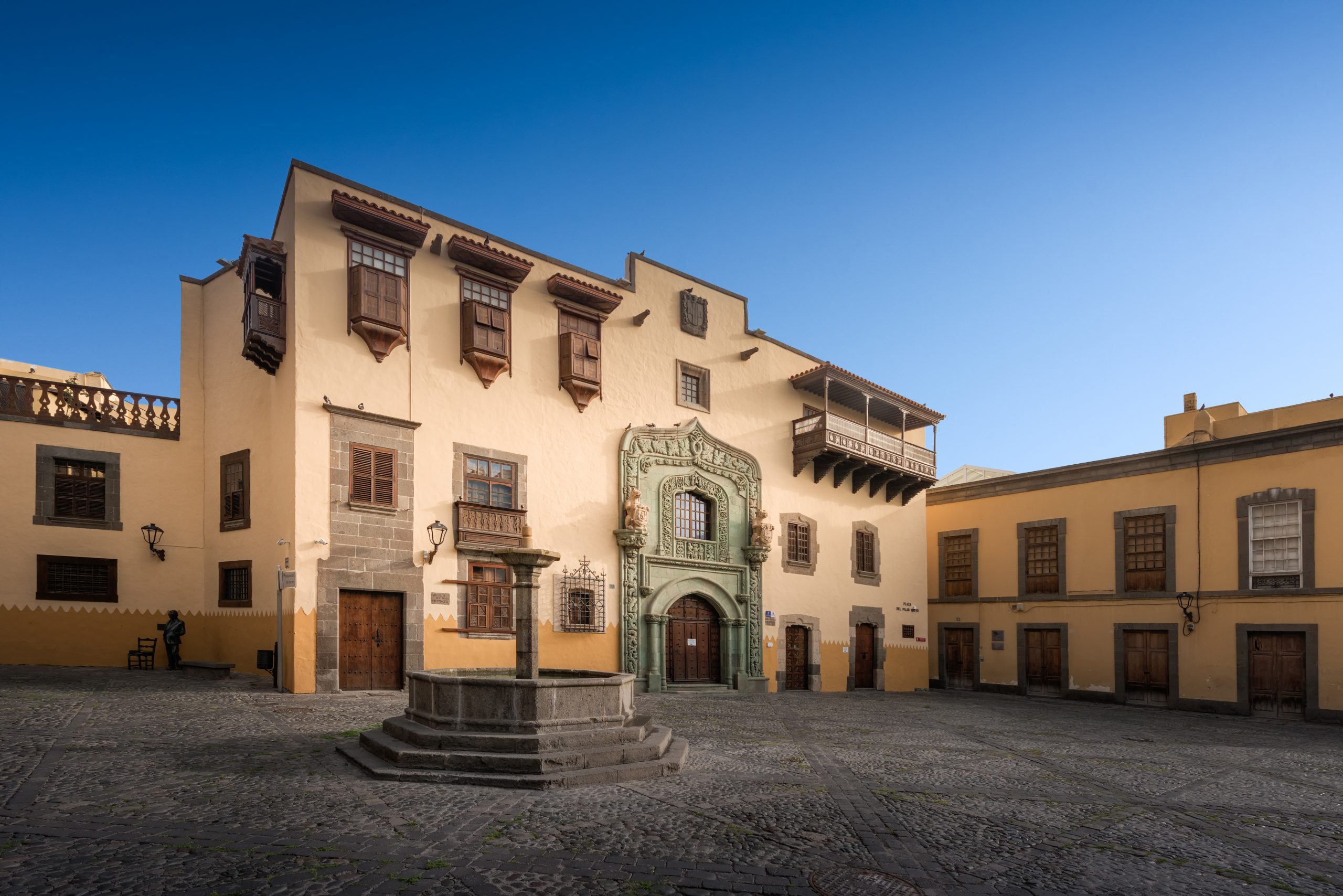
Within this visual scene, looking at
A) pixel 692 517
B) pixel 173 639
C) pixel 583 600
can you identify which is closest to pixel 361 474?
pixel 173 639

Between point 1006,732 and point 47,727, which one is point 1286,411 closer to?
point 1006,732

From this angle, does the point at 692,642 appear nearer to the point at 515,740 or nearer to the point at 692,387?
the point at 692,387

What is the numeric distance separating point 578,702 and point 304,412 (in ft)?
32.1

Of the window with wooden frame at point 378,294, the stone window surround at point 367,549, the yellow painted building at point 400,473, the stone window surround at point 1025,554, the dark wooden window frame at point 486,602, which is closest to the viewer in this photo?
the stone window surround at point 367,549

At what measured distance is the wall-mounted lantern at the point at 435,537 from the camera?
17828 mm

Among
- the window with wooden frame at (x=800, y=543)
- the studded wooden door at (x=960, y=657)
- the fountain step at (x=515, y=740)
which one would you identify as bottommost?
the studded wooden door at (x=960, y=657)

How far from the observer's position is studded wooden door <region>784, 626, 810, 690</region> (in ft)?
81.4

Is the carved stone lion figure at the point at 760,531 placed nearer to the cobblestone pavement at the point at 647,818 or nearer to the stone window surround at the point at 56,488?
the cobblestone pavement at the point at 647,818

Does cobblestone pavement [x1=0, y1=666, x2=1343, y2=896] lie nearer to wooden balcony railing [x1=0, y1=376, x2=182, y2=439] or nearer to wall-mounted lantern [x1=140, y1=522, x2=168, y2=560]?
wall-mounted lantern [x1=140, y1=522, x2=168, y2=560]

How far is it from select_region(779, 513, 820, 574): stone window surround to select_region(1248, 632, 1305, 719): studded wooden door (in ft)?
36.3

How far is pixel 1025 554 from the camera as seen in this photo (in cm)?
2700

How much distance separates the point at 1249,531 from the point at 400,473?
20507mm

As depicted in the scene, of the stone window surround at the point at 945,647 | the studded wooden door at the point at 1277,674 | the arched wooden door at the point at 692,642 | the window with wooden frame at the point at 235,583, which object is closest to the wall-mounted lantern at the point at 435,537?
the window with wooden frame at the point at 235,583

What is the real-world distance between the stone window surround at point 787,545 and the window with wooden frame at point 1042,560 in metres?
6.65
